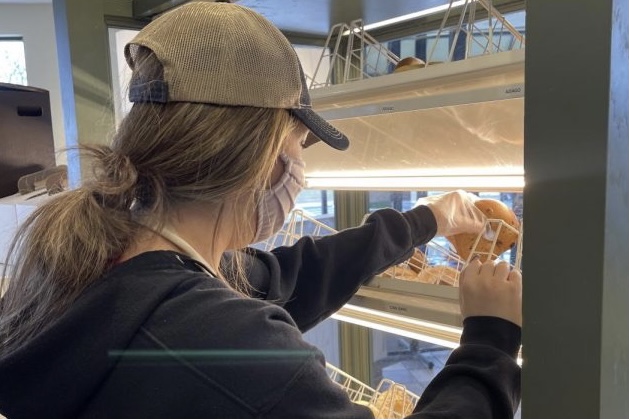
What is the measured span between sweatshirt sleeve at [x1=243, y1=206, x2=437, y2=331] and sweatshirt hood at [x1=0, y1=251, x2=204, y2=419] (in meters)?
0.43

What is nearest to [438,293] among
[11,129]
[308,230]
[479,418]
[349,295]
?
[349,295]

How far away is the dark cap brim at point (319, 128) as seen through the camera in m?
0.73

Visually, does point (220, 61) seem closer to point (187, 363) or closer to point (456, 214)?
point (187, 363)

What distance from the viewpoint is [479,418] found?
565 millimetres

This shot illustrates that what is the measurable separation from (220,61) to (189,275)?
26cm

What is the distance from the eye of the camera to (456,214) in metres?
1.10

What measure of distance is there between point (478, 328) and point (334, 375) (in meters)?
1.22

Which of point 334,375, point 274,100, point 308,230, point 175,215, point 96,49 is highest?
point 96,49

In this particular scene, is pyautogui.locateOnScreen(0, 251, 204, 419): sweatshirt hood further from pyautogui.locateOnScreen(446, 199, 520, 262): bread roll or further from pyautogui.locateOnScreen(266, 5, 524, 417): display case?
pyautogui.locateOnScreen(446, 199, 520, 262): bread roll

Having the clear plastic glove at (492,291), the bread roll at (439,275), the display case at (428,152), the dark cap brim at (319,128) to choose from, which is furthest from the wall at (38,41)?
the clear plastic glove at (492,291)

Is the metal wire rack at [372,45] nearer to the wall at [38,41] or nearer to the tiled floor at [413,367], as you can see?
the tiled floor at [413,367]

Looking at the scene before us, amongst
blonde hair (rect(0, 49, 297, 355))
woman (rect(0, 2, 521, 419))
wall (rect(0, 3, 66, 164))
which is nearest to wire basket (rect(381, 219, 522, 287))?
woman (rect(0, 2, 521, 419))

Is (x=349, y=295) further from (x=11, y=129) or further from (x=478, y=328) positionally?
(x=11, y=129)

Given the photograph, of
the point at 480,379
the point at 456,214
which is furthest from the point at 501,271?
the point at 456,214
